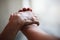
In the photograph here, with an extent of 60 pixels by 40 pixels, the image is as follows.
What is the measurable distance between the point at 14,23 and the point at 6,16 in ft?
1.51

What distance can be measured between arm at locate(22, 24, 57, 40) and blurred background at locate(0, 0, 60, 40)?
0.26m

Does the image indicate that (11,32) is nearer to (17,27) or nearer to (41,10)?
(17,27)

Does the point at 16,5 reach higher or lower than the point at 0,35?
higher

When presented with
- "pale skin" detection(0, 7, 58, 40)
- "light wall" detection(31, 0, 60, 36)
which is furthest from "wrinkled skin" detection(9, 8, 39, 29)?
"light wall" detection(31, 0, 60, 36)

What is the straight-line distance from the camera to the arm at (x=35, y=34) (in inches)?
26.8

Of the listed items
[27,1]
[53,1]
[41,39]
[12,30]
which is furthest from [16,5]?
[41,39]

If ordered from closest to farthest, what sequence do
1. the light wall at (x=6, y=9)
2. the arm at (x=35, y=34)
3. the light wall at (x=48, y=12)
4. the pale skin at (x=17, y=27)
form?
the arm at (x=35, y=34)
the pale skin at (x=17, y=27)
the light wall at (x=48, y=12)
the light wall at (x=6, y=9)

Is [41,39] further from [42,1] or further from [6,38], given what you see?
[42,1]

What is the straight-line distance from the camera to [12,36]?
3.03 ft

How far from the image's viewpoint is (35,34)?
0.79 metres

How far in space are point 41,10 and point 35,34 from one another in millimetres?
619

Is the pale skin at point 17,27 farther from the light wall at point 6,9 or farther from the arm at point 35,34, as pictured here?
the light wall at point 6,9

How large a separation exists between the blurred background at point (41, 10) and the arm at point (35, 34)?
0.26m

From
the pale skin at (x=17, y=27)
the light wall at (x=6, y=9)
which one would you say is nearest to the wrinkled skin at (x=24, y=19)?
the pale skin at (x=17, y=27)
